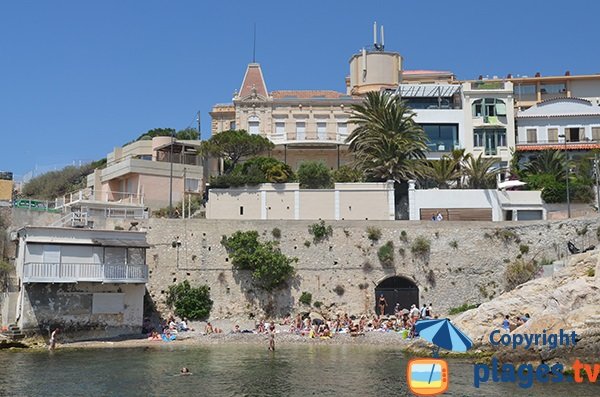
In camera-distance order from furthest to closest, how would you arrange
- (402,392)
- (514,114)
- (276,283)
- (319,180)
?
(514,114) → (319,180) → (276,283) → (402,392)

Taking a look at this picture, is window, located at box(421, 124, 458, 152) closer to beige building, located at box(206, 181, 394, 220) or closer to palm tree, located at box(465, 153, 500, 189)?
palm tree, located at box(465, 153, 500, 189)

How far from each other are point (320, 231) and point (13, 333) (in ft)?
54.4

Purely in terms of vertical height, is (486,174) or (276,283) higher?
(486,174)

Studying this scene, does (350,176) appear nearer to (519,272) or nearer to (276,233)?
(276,233)

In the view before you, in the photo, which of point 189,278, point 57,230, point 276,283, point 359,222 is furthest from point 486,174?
point 57,230

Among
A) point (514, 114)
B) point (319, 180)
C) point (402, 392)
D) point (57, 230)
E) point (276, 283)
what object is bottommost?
point (402, 392)

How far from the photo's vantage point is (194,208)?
50.2 metres

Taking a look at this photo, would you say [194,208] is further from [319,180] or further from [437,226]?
[437,226]

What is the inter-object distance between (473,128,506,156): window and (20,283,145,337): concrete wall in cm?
2730

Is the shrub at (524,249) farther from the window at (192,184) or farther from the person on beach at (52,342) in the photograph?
the person on beach at (52,342)

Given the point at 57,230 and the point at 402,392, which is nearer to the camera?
the point at 402,392

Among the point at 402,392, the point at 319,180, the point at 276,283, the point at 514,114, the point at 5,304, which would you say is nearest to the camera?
the point at 402,392

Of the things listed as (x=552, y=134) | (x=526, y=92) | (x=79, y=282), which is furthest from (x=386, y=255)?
(x=526, y=92)

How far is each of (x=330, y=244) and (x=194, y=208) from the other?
11650 mm
